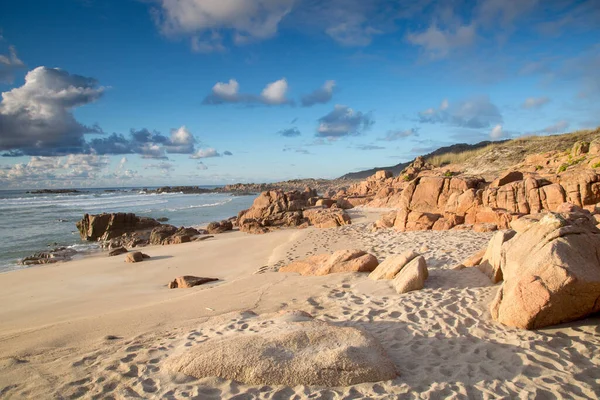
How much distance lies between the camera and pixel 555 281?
496cm

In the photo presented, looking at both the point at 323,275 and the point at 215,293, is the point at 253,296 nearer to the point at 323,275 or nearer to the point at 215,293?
the point at 215,293

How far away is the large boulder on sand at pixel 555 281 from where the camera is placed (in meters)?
4.94

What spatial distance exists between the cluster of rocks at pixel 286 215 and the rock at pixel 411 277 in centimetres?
1181

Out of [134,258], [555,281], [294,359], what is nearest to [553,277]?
[555,281]

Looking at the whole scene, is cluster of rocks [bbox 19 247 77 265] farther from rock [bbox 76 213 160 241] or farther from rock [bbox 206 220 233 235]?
rock [bbox 206 220 233 235]

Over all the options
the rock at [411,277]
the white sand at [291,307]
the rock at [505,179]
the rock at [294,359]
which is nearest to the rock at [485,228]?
the white sand at [291,307]

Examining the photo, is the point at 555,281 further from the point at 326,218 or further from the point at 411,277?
the point at 326,218

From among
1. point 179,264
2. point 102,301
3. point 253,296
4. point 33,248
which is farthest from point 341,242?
point 33,248

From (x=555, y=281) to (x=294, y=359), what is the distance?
3.73 m

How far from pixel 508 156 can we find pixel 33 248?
39389 mm

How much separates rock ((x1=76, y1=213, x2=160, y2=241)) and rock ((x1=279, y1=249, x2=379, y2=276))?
15.9m

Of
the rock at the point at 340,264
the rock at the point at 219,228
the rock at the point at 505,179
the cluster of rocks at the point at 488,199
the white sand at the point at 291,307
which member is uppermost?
the rock at the point at 505,179

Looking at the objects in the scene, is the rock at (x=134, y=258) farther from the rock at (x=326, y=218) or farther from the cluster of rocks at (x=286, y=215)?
the rock at (x=326, y=218)

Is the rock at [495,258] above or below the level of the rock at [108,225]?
above
